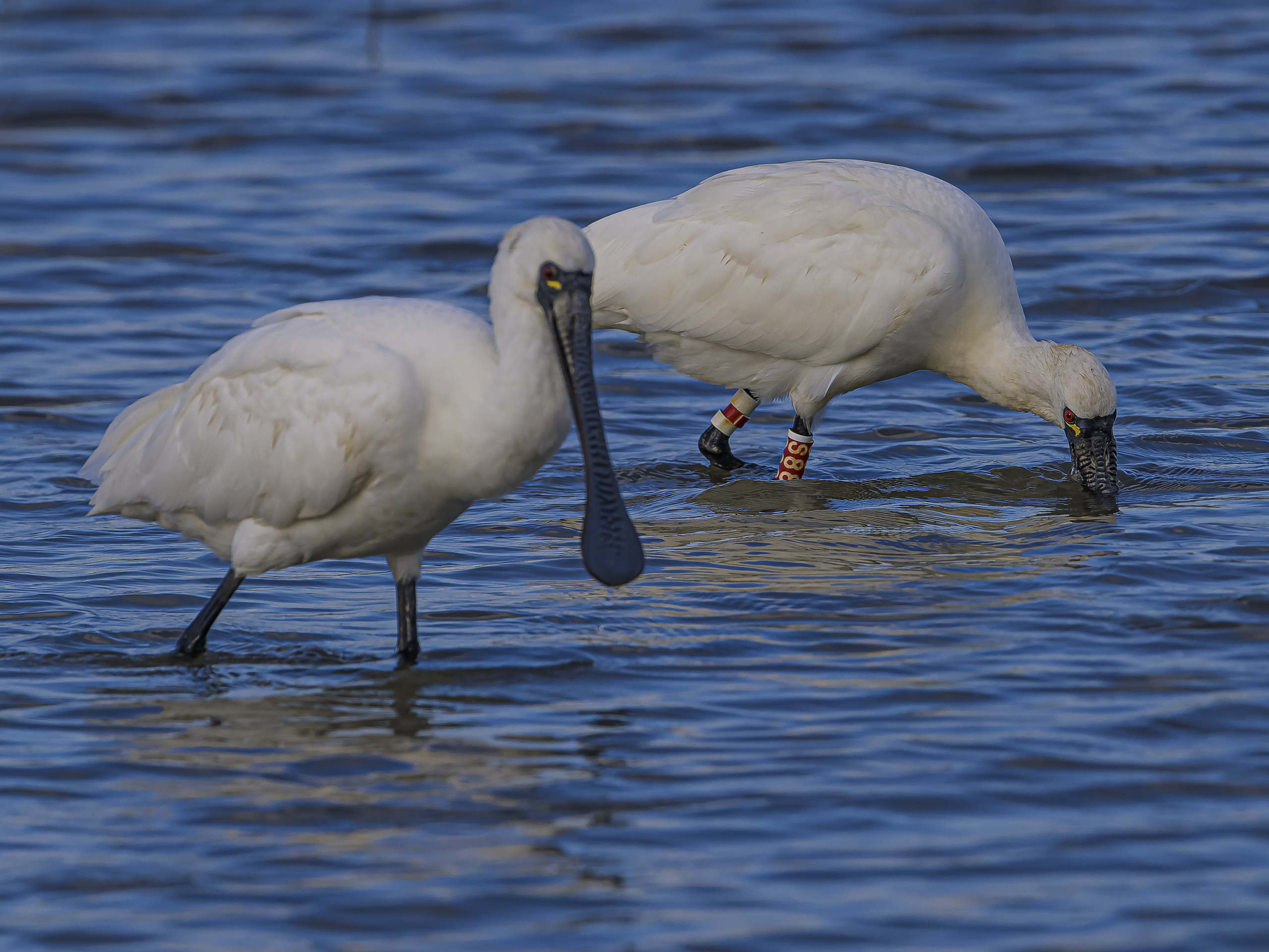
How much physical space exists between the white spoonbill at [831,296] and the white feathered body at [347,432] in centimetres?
342

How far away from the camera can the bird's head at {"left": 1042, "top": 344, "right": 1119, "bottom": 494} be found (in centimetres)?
1001

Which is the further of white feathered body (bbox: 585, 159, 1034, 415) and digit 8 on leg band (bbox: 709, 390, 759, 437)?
digit 8 on leg band (bbox: 709, 390, 759, 437)

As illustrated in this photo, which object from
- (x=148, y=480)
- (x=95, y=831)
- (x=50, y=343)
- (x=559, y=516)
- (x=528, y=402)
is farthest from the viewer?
(x=50, y=343)

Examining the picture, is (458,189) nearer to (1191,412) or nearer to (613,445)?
(613,445)

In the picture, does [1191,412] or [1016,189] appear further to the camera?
[1016,189]

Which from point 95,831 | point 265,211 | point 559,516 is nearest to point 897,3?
point 265,211

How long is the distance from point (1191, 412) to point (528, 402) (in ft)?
19.6

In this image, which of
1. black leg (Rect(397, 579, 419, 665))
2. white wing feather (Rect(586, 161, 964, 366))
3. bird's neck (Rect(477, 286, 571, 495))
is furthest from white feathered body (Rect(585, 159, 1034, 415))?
bird's neck (Rect(477, 286, 571, 495))

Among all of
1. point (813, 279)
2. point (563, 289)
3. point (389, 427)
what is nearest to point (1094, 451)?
point (813, 279)

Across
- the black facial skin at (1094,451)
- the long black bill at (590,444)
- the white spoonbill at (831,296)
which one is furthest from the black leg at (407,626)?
the black facial skin at (1094,451)

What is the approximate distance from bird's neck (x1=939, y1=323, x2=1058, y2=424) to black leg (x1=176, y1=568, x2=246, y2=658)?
4573 millimetres

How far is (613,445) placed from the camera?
11422 millimetres

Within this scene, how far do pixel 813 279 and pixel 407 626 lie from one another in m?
3.73

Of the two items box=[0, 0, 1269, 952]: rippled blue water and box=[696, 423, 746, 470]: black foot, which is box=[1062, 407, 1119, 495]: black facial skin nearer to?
box=[0, 0, 1269, 952]: rippled blue water
